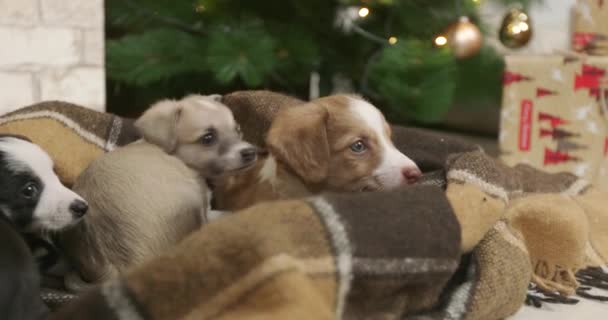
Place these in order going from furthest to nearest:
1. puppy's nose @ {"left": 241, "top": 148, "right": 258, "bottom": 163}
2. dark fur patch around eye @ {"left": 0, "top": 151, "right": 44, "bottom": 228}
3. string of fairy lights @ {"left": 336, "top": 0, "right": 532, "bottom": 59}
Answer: string of fairy lights @ {"left": 336, "top": 0, "right": 532, "bottom": 59} < puppy's nose @ {"left": 241, "top": 148, "right": 258, "bottom": 163} < dark fur patch around eye @ {"left": 0, "top": 151, "right": 44, "bottom": 228}

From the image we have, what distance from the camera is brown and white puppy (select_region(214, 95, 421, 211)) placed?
1.27 meters

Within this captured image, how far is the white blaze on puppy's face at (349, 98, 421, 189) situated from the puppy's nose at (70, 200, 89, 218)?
1.63ft

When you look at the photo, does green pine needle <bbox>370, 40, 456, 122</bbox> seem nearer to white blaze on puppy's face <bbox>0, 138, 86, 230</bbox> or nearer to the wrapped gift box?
the wrapped gift box

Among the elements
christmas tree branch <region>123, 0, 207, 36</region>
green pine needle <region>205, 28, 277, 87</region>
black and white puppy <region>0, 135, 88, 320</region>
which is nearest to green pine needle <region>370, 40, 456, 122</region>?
green pine needle <region>205, 28, 277, 87</region>

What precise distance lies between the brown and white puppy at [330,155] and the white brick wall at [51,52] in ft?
3.25

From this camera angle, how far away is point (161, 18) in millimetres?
2553

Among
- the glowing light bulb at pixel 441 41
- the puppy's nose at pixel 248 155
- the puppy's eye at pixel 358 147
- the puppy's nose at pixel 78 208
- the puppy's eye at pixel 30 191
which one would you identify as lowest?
the puppy's nose at pixel 78 208

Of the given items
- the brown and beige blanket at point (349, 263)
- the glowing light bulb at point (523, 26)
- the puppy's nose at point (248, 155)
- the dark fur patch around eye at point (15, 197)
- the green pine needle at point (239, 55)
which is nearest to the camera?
the brown and beige blanket at point (349, 263)

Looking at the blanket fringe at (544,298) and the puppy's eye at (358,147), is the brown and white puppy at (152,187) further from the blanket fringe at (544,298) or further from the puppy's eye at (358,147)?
the blanket fringe at (544,298)

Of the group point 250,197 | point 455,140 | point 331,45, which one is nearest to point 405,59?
point 331,45

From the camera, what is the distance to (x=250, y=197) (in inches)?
52.9

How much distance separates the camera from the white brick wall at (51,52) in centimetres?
196

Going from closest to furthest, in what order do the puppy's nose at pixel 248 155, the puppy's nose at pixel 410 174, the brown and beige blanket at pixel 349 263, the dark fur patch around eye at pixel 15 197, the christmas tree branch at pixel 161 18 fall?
1. the brown and beige blanket at pixel 349 263
2. the dark fur patch around eye at pixel 15 197
3. the puppy's nose at pixel 410 174
4. the puppy's nose at pixel 248 155
5. the christmas tree branch at pixel 161 18

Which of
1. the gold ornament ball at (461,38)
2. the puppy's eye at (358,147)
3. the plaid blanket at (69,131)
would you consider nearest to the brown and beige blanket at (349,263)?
the puppy's eye at (358,147)
